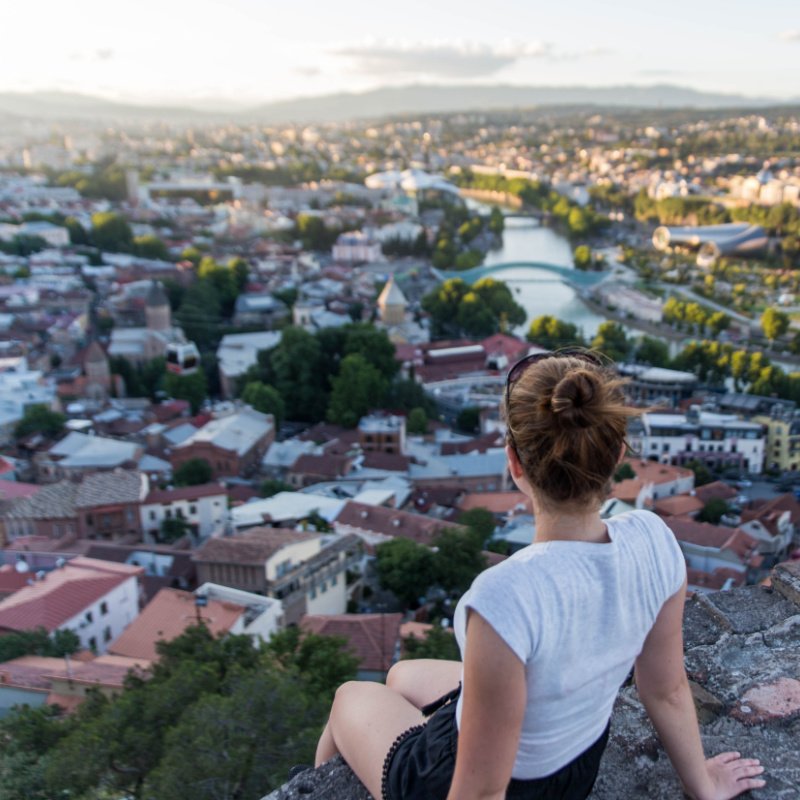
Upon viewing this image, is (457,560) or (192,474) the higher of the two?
(457,560)

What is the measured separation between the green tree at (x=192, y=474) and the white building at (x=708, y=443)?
3.23 m

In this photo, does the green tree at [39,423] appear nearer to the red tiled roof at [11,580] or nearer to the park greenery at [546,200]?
the red tiled roof at [11,580]

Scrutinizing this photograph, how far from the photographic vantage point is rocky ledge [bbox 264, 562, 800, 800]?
0.63 metres

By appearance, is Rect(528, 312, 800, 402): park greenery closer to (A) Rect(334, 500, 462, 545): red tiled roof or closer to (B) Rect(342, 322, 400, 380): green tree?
(B) Rect(342, 322, 400, 380): green tree

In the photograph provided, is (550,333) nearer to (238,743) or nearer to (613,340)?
(613,340)

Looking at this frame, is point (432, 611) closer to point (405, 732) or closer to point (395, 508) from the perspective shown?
point (395, 508)

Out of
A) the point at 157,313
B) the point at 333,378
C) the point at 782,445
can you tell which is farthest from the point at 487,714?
the point at 157,313

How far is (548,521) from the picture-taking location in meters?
0.49

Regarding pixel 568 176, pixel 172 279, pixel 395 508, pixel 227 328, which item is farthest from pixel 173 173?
pixel 395 508

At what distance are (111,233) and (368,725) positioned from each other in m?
16.1

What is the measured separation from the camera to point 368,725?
643 millimetres

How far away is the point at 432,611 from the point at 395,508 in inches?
47.2

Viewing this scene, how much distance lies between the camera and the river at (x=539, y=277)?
12266 mm

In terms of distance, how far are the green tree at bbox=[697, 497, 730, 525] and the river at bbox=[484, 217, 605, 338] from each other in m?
5.61
